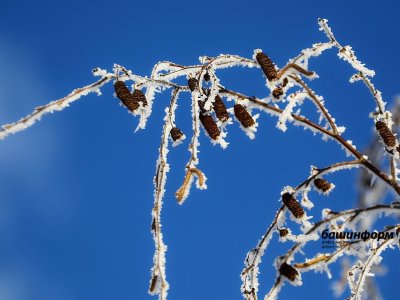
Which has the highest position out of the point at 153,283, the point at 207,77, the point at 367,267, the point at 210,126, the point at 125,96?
the point at 207,77

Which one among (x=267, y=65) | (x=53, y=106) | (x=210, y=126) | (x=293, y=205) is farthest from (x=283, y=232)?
(x=53, y=106)

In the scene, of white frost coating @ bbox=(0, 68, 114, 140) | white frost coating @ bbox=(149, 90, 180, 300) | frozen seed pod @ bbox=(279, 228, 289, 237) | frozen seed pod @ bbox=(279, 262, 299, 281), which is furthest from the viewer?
frozen seed pod @ bbox=(279, 228, 289, 237)

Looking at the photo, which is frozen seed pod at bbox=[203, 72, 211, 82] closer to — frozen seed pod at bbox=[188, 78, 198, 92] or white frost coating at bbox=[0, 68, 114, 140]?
frozen seed pod at bbox=[188, 78, 198, 92]

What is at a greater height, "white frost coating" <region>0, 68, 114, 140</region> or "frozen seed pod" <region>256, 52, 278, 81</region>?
"frozen seed pod" <region>256, 52, 278, 81</region>

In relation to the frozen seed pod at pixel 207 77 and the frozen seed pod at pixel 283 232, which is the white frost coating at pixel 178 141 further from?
the frozen seed pod at pixel 283 232

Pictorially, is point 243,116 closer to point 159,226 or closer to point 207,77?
point 207,77

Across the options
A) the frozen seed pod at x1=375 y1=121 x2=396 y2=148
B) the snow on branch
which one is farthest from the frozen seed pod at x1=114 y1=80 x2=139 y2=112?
the frozen seed pod at x1=375 y1=121 x2=396 y2=148

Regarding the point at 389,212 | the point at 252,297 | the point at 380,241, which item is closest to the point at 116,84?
the point at 252,297

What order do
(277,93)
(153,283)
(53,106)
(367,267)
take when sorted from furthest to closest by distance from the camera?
(367,267) → (277,93) → (53,106) → (153,283)
